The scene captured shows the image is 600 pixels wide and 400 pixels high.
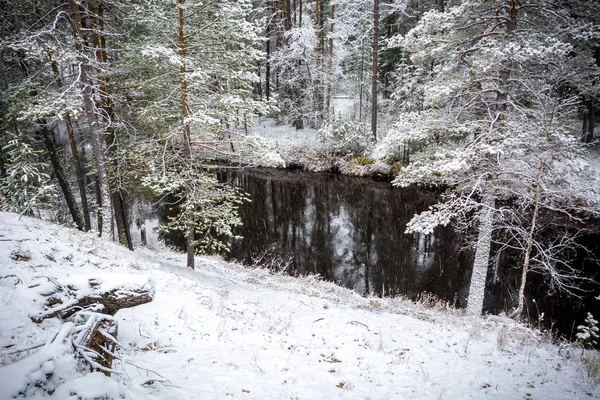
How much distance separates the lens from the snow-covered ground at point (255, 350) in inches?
145

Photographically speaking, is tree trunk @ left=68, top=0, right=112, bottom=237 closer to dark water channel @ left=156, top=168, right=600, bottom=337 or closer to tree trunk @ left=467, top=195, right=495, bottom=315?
dark water channel @ left=156, top=168, right=600, bottom=337

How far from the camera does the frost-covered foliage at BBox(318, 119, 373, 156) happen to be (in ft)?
81.6

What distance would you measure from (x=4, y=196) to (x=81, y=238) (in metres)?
5.35

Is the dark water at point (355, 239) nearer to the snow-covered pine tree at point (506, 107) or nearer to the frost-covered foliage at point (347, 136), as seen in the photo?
the frost-covered foliage at point (347, 136)

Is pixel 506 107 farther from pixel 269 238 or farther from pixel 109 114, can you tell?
pixel 109 114

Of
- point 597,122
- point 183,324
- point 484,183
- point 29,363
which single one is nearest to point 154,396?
point 29,363

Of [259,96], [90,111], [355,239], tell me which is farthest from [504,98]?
[90,111]

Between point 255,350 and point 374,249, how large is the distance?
10.8 meters

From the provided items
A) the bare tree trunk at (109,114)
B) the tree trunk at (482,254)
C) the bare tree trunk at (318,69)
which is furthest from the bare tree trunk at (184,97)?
the bare tree trunk at (318,69)

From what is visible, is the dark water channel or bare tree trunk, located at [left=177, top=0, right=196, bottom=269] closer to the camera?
bare tree trunk, located at [left=177, top=0, right=196, bottom=269]

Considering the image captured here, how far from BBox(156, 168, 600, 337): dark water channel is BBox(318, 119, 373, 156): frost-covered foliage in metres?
3.22

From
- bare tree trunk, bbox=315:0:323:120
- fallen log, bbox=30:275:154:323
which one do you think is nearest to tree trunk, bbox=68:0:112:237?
fallen log, bbox=30:275:154:323

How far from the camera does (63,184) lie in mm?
13031

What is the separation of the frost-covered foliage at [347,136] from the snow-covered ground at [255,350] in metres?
17.8
